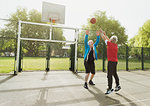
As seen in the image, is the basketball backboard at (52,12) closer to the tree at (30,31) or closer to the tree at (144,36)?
the tree at (30,31)

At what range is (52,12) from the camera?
7.02 metres

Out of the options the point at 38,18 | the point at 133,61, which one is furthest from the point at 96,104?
the point at 38,18

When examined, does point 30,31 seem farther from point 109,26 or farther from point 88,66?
point 88,66

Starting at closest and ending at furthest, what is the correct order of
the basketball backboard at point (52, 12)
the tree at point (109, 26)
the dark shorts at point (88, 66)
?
the dark shorts at point (88, 66) → the basketball backboard at point (52, 12) → the tree at point (109, 26)

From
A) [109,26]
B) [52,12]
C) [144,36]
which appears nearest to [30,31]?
[52,12]

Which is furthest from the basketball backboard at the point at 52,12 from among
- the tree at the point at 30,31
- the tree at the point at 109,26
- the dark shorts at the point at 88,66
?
the tree at the point at 109,26

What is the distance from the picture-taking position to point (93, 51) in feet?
13.1

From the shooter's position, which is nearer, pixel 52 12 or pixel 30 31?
pixel 52 12

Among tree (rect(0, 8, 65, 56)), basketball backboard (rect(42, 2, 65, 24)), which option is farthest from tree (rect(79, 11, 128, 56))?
basketball backboard (rect(42, 2, 65, 24))

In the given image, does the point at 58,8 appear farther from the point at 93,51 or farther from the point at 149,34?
the point at 149,34

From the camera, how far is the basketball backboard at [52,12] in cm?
691

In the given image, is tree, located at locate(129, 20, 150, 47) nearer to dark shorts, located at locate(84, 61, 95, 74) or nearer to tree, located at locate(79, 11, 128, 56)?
tree, located at locate(79, 11, 128, 56)

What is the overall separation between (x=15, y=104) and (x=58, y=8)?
6.31m

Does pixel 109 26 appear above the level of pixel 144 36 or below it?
above
